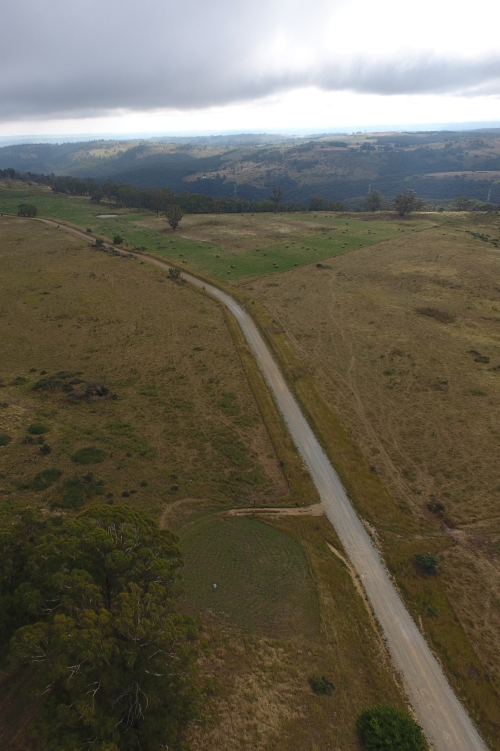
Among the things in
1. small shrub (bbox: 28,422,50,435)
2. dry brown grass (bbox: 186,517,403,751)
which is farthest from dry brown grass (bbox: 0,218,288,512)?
dry brown grass (bbox: 186,517,403,751)

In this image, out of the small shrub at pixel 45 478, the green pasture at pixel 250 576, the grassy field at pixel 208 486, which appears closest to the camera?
the grassy field at pixel 208 486

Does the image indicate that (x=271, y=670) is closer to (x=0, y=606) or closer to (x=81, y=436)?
(x=0, y=606)

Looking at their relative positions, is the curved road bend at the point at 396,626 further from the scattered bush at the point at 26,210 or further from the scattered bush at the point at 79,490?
the scattered bush at the point at 26,210

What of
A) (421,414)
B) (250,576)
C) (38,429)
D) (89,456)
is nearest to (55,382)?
(38,429)

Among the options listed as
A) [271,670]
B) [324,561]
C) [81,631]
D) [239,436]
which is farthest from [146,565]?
[239,436]

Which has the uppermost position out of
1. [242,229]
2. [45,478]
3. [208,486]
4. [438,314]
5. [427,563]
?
[242,229]

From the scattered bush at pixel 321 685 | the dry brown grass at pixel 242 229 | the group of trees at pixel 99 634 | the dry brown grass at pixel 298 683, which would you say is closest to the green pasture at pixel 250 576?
the dry brown grass at pixel 298 683

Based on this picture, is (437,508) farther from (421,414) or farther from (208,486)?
(208,486)
